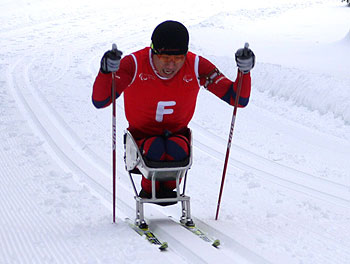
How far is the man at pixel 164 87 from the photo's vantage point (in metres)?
3.51

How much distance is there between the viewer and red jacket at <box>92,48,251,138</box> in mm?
3672

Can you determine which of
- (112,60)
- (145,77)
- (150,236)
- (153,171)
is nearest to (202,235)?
(150,236)

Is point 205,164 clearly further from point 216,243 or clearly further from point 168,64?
point 168,64

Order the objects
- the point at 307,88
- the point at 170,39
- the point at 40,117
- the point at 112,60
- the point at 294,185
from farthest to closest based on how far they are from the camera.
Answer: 1. the point at 307,88
2. the point at 40,117
3. the point at 294,185
4. the point at 170,39
5. the point at 112,60

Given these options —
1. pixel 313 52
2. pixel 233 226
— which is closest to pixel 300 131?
pixel 233 226

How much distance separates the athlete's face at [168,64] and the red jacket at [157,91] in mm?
49

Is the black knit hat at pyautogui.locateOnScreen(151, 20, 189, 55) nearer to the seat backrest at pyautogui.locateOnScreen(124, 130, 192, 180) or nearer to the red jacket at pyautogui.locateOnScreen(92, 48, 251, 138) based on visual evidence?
the red jacket at pyautogui.locateOnScreen(92, 48, 251, 138)

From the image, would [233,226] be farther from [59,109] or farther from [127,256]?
[59,109]

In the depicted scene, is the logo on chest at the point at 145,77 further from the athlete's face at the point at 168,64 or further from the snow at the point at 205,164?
the snow at the point at 205,164

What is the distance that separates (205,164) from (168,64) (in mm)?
2742

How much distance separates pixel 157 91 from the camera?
3705 millimetres

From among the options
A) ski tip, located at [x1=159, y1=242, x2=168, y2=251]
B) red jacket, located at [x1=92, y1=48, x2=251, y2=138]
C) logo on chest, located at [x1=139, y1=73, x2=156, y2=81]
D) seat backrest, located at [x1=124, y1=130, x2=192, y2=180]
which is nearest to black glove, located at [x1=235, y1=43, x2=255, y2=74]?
red jacket, located at [x1=92, y1=48, x2=251, y2=138]

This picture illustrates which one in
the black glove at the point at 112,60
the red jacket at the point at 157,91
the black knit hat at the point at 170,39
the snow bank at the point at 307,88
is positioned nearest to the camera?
the black glove at the point at 112,60

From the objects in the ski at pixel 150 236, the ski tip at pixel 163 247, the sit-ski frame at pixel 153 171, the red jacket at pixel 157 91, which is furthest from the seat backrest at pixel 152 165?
the ski tip at pixel 163 247
